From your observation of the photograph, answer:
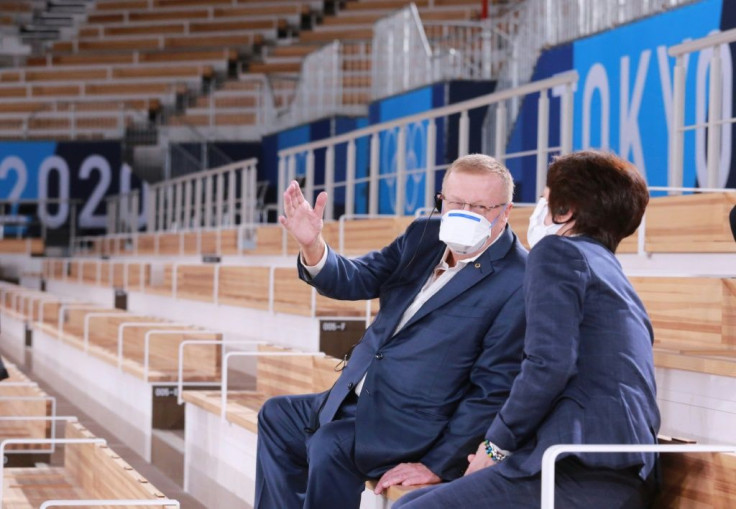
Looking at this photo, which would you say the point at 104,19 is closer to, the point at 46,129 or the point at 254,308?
the point at 46,129

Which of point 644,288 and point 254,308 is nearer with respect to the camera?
point 644,288

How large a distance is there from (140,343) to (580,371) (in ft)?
16.5

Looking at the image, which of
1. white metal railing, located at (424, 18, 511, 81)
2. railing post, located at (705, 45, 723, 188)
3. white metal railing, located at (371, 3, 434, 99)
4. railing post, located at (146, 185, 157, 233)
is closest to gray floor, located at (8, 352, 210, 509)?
railing post, located at (705, 45, 723, 188)

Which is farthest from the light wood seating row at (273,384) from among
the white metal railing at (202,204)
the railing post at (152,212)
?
the railing post at (152,212)

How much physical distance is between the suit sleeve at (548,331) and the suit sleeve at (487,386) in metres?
0.42

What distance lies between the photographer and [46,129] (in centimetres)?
1622

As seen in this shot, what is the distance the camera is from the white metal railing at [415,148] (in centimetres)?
513

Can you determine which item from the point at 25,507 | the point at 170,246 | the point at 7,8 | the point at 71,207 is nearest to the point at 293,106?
the point at 170,246

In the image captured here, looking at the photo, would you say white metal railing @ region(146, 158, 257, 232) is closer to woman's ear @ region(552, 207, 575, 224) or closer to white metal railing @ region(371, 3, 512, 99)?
white metal railing @ region(371, 3, 512, 99)

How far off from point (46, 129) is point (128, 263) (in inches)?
266

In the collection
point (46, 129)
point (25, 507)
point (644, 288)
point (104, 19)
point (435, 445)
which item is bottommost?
point (25, 507)

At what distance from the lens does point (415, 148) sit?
363 inches

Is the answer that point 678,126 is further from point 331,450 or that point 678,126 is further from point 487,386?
point 331,450

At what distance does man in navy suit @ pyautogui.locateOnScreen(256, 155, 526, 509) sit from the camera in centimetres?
253
